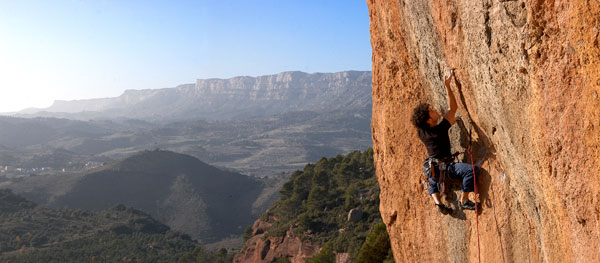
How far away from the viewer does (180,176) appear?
13612cm

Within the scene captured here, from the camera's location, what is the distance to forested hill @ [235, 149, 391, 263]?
3719cm

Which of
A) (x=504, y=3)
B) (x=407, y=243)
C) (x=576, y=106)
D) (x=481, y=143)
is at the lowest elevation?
(x=407, y=243)

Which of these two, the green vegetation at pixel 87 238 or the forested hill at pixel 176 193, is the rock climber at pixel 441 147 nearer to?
the green vegetation at pixel 87 238

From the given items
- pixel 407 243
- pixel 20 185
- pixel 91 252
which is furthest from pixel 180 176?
pixel 407 243

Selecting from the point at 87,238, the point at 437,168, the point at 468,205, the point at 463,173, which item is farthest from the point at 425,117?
the point at 87,238

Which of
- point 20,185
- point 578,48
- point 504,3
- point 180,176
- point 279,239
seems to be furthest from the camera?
point 180,176

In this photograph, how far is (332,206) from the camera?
4766cm

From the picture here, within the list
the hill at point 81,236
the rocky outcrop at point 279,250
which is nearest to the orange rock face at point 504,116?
the rocky outcrop at point 279,250

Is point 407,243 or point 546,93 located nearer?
point 546,93

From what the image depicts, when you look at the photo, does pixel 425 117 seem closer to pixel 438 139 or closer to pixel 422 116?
pixel 422 116

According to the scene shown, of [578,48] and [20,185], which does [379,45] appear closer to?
[578,48]

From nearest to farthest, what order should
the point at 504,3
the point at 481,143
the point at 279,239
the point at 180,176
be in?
the point at 504,3 < the point at 481,143 < the point at 279,239 < the point at 180,176

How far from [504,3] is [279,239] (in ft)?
137

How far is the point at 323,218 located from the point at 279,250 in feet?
18.7
